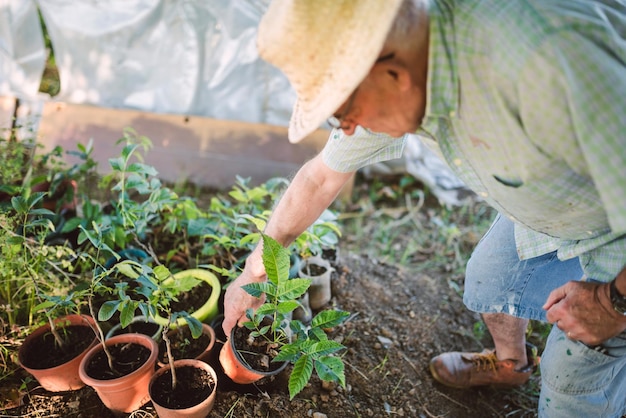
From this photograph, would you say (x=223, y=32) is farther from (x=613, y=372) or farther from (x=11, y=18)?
(x=613, y=372)

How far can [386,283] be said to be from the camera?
8.34 feet

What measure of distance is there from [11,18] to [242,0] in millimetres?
1512

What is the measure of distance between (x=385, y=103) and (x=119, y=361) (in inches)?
51.3

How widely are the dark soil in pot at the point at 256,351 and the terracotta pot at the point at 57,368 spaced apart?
21.5 inches

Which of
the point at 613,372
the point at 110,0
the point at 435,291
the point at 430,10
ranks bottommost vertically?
the point at 435,291

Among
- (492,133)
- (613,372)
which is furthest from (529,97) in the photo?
(613,372)

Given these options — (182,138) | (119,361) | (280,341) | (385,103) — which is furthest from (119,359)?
(182,138)

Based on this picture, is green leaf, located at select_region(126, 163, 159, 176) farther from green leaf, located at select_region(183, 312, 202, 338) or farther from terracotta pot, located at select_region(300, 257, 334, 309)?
terracotta pot, located at select_region(300, 257, 334, 309)

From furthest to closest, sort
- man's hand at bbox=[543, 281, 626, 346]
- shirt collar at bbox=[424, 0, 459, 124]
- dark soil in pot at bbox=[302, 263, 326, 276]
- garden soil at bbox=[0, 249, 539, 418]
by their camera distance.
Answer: dark soil in pot at bbox=[302, 263, 326, 276] < garden soil at bbox=[0, 249, 539, 418] < man's hand at bbox=[543, 281, 626, 346] < shirt collar at bbox=[424, 0, 459, 124]

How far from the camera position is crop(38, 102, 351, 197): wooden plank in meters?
3.28

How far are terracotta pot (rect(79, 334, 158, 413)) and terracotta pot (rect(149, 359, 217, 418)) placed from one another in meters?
0.05

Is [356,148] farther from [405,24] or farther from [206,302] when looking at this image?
[206,302]

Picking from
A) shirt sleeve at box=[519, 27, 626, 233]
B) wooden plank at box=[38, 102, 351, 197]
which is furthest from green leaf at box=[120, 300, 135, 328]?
wooden plank at box=[38, 102, 351, 197]

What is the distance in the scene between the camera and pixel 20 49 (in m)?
3.10
